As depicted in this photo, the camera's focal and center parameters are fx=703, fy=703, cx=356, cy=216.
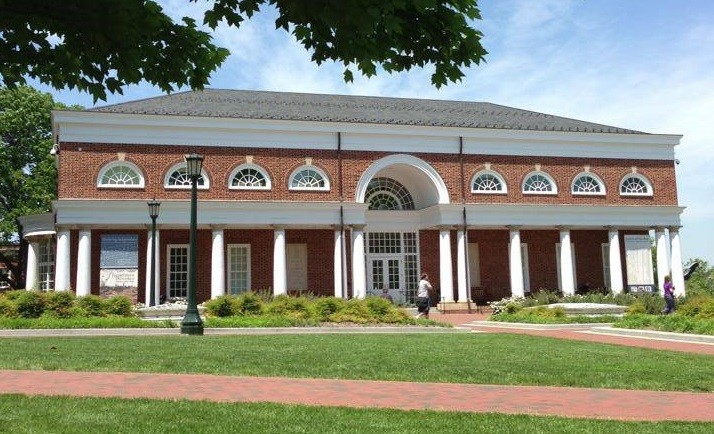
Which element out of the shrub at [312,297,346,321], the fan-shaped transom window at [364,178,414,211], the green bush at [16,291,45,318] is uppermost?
the fan-shaped transom window at [364,178,414,211]

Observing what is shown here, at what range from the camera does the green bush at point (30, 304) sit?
20109 mm

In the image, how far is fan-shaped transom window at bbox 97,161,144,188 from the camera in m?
27.6

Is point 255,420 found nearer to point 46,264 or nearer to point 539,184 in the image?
point 46,264

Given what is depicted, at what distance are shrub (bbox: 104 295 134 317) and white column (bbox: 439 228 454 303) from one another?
559 inches

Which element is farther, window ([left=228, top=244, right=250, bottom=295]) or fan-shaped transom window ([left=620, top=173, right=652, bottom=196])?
fan-shaped transom window ([left=620, top=173, right=652, bottom=196])

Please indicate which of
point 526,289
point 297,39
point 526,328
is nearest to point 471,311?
point 526,289

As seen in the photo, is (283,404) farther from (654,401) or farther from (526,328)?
(526,328)

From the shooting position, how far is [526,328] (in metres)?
21.2

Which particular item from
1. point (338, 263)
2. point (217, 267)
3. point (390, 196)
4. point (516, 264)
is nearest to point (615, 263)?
point (516, 264)

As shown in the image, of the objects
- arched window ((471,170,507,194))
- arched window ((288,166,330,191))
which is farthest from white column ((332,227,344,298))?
arched window ((471,170,507,194))

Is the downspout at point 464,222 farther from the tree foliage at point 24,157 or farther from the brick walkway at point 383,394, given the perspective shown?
the tree foliage at point 24,157

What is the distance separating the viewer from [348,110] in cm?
3325

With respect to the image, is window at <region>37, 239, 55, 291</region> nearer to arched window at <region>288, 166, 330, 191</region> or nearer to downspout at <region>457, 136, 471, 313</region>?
arched window at <region>288, 166, 330, 191</region>

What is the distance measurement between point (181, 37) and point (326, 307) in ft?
52.8
